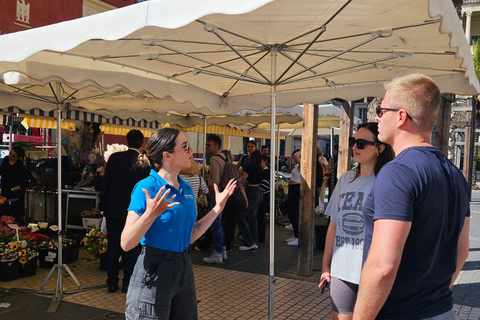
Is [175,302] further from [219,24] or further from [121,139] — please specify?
[121,139]

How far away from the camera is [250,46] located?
432 cm

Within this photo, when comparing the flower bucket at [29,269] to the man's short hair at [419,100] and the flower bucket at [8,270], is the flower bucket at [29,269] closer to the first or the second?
the flower bucket at [8,270]

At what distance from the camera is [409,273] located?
184cm

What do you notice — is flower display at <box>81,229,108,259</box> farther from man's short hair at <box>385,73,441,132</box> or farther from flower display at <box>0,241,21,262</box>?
man's short hair at <box>385,73,441,132</box>

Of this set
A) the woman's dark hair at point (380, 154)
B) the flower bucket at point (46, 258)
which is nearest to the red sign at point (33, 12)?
the flower bucket at point (46, 258)

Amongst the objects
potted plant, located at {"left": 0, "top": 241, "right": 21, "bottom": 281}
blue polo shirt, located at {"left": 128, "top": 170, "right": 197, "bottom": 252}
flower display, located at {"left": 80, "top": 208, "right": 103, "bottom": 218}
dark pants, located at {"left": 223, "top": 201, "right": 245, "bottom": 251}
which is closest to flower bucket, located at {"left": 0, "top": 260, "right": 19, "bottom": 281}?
potted plant, located at {"left": 0, "top": 241, "right": 21, "bottom": 281}

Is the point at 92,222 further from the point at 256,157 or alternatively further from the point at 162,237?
the point at 162,237

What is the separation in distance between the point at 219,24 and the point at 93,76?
69.8 inches

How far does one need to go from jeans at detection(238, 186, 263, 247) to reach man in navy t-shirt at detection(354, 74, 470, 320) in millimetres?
6498

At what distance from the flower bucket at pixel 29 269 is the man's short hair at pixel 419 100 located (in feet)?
19.5

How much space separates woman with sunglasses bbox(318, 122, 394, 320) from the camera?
3.01 m

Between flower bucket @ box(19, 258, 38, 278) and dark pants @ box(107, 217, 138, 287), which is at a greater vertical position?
dark pants @ box(107, 217, 138, 287)

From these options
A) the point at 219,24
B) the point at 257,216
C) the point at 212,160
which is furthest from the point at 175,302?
the point at 257,216

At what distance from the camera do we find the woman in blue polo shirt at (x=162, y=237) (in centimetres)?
266
